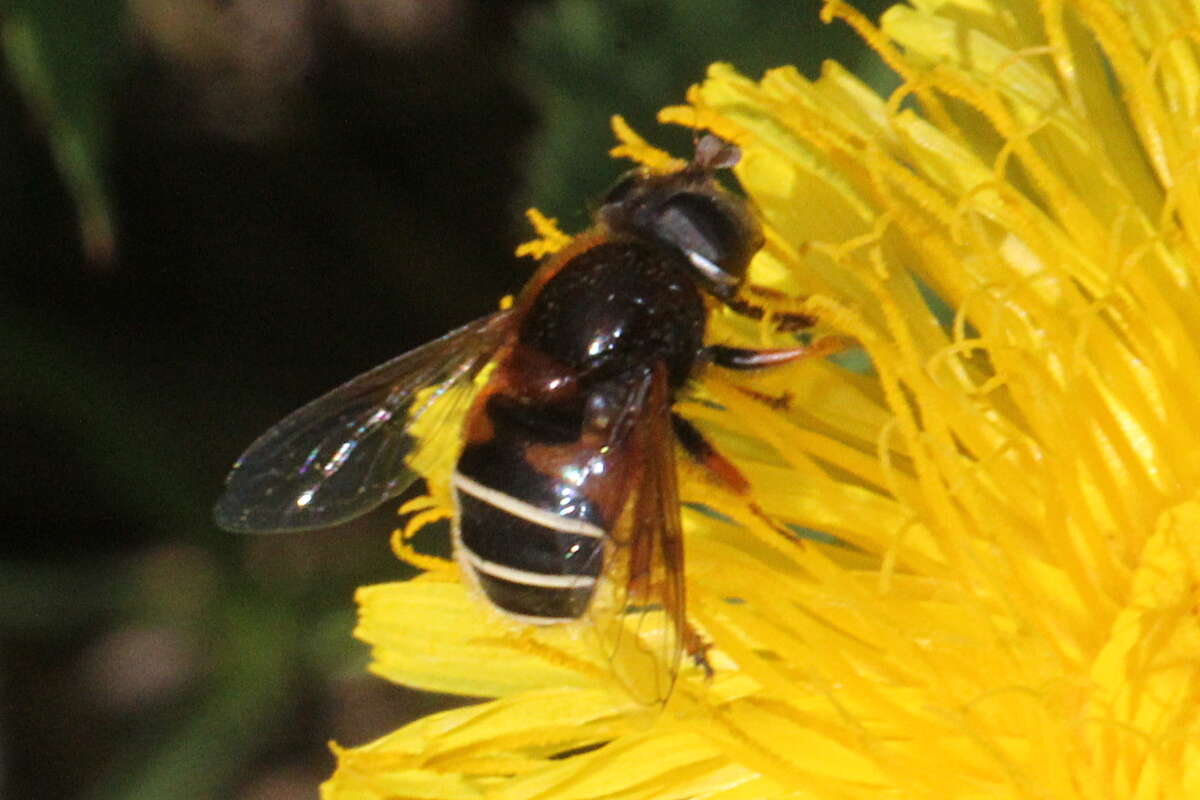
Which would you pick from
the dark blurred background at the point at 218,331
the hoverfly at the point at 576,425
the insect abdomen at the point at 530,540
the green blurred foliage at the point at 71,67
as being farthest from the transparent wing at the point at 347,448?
the dark blurred background at the point at 218,331

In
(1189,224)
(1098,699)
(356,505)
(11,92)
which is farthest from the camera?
(11,92)

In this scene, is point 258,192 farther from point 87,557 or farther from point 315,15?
point 87,557

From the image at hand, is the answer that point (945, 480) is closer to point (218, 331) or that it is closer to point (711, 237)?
point (711, 237)

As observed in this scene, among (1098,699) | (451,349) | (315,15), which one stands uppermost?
(315,15)

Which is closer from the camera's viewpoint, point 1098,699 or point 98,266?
point 1098,699

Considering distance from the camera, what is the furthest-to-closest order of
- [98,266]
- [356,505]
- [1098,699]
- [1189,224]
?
[98,266]
[356,505]
[1189,224]
[1098,699]

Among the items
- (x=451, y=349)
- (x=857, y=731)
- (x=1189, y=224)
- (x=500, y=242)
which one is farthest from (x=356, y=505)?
(x=500, y=242)

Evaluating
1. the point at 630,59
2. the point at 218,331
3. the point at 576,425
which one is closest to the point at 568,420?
the point at 576,425

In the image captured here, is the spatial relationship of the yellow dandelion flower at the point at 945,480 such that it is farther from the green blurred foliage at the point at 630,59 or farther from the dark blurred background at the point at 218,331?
the dark blurred background at the point at 218,331
